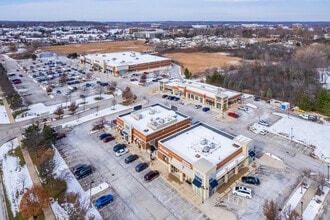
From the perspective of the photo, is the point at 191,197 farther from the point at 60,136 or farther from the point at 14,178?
the point at 60,136

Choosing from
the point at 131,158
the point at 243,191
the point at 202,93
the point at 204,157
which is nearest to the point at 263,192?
the point at 243,191

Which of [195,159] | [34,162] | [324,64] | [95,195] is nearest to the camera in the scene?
[95,195]

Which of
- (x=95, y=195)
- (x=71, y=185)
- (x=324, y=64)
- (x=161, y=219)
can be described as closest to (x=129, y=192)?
(x=95, y=195)

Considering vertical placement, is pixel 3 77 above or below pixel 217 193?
above

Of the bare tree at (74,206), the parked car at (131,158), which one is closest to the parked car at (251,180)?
the parked car at (131,158)

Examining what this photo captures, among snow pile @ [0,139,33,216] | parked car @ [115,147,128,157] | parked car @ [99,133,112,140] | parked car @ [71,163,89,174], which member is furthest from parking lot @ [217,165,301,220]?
snow pile @ [0,139,33,216]

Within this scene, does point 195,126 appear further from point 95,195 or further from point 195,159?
point 95,195

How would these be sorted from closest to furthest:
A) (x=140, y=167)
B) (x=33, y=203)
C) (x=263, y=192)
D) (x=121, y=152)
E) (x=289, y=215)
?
(x=289, y=215)
(x=33, y=203)
(x=263, y=192)
(x=140, y=167)
(x=121, y=152)
